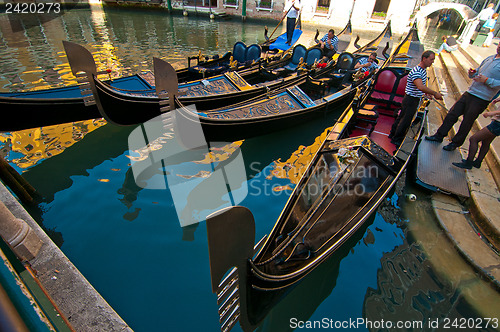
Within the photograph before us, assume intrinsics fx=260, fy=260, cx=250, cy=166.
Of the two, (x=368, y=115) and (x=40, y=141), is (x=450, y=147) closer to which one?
(x=368, y=115)

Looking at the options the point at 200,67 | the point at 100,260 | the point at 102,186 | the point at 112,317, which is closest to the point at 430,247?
the point at 112,317

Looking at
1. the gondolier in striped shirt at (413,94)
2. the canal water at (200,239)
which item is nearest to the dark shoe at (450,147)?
the gondolier in striped shirt at (413,94)

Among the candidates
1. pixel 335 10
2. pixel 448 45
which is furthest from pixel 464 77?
pixel 335 10

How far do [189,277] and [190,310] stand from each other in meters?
0.29

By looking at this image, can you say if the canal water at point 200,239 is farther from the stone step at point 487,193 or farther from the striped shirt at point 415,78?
the striped shirt at point 415,78

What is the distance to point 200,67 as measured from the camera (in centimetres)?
555

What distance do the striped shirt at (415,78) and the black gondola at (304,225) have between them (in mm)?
461

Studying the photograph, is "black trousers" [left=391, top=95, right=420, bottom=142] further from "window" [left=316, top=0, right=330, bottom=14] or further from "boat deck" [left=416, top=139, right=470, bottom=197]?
"window" [left=316, top=0, right=330, bottom=14]

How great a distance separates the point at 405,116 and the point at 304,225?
215cm

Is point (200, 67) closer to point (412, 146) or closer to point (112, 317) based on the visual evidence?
point (412, 146)

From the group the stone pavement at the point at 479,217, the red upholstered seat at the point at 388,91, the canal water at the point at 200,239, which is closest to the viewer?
the canal water at the point at 200,239

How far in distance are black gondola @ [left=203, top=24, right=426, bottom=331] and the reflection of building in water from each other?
11.7 ft

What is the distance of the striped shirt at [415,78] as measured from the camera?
2.92 meters

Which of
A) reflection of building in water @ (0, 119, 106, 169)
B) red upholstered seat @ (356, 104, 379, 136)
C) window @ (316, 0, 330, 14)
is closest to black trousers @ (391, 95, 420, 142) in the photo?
red upholstered seat @ (356, 104, 379, 136)
